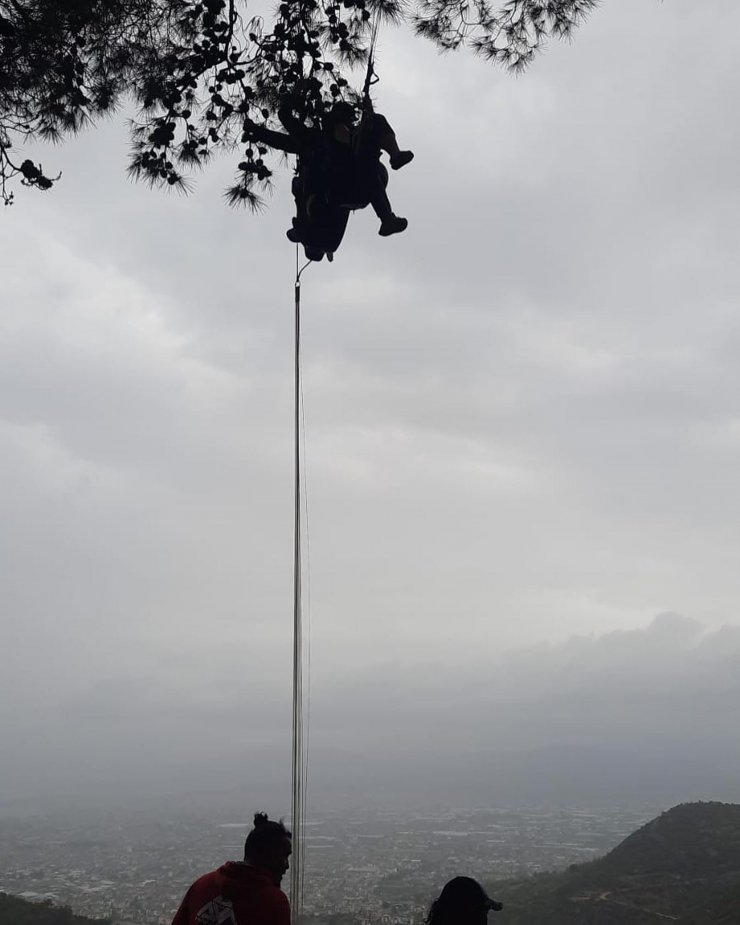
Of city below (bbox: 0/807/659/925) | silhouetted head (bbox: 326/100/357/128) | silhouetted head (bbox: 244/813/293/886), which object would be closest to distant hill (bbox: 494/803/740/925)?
city below (bbox: 0/807/659/925)

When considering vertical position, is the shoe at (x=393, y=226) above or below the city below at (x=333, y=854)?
above

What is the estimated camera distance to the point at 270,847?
2.72 meters

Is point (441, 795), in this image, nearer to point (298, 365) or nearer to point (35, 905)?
point (35, 905)


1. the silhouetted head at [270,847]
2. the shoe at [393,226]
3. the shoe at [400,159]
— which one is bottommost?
the silhouetted head at [270,847]

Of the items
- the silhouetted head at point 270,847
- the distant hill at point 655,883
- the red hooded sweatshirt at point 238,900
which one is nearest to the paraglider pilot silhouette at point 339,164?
the silhouetted head at point 270,847

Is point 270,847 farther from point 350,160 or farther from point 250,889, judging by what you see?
point 350,160

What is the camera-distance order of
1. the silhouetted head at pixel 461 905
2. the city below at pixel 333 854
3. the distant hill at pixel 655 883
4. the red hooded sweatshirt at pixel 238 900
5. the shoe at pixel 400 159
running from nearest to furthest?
the silhouetted head at pixel 461 905, the red hooded sweatshirt at pixel 238 900, the shoe at pixel 400 159, the distant hill at pixel 655 883, the city below at pixel 333 854

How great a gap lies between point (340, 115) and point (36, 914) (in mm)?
11242

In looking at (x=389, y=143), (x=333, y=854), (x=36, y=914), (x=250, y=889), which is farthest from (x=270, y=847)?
(x=333, y=854)

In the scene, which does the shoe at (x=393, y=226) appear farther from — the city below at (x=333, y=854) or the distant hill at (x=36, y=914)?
the distant hill at (x=36, y=914)

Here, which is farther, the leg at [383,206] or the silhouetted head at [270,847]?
the leg at [383,206]

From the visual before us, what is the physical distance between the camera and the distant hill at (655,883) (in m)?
13.2

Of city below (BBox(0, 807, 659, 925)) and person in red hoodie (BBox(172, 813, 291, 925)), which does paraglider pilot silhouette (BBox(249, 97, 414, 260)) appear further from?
Result: city below (BBox(0, 807, 659, 925))

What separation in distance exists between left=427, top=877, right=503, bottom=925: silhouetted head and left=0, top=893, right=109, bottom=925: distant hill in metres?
10.6
